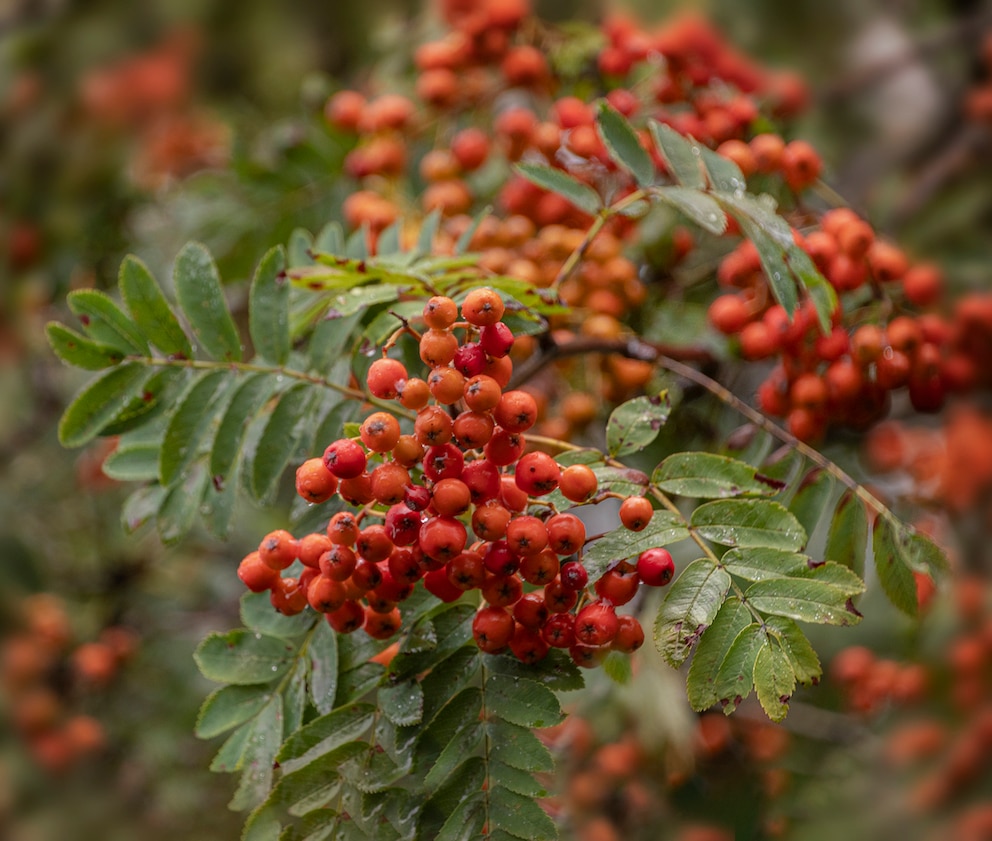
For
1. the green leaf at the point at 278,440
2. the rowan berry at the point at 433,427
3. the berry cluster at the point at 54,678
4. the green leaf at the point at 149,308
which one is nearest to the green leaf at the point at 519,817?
the rowan berry at the point at 433,427

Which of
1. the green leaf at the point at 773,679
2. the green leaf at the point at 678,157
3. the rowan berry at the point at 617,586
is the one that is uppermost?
the green leaf at the point at 678,157

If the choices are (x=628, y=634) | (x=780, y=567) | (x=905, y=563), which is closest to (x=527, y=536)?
(x=628, y=634)

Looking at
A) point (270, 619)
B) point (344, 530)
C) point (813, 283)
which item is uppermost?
point (813, 283)

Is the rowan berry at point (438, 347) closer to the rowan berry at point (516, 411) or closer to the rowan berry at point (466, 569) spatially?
the rowan berry at point (516, 411)

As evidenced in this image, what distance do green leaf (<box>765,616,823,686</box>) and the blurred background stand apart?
673mm

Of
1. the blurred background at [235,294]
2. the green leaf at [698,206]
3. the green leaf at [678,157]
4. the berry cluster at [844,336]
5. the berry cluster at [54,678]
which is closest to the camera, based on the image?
the green leaf at [698,206]

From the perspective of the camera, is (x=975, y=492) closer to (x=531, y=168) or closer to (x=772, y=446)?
(x=772, y=446)

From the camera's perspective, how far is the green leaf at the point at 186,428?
102cm

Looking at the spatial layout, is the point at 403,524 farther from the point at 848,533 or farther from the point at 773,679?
the point at 848,533

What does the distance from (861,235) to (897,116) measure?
1424mm

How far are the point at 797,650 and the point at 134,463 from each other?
2.75 feet

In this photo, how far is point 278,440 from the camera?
3.42 ft

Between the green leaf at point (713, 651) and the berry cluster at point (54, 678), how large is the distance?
8.01 ft

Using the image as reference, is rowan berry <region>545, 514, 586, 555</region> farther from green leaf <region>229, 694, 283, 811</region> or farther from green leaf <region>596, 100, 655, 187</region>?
green leaf <region>596, 100, 655, 187</region>
